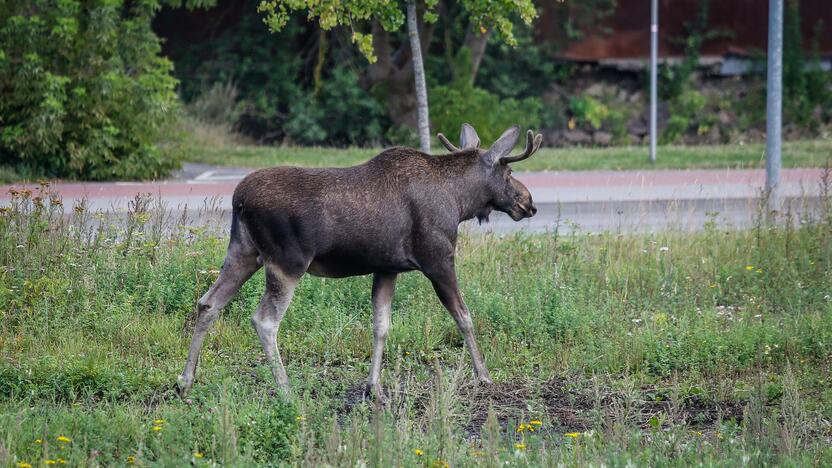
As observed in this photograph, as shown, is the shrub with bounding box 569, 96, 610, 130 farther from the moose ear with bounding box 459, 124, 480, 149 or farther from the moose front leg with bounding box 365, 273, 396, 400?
the moose front leg with bounding box 365, 273, 396, 400

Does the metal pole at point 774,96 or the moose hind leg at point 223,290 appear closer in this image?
the moose hind leg at point 223,290

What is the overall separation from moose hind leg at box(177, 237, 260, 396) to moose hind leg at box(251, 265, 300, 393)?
0.78ft

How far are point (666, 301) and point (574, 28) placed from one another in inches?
807

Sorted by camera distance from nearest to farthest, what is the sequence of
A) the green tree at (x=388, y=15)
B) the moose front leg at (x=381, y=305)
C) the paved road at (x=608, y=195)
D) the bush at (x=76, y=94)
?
the moose front leg at (x=381, y=305)
the green tree at (x=388, y=15)
the paved road at (x=608, y=195)
the bush at (x=76, y=94)

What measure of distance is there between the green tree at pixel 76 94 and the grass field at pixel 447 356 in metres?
7.91

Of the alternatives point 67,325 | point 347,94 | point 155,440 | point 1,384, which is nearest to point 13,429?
point 155,440

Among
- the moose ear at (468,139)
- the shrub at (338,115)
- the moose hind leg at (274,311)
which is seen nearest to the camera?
the moose hind leg at (274,311)

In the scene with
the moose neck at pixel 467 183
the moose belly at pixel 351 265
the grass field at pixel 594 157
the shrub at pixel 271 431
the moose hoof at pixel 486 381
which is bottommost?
the grass field at pixel 594 157

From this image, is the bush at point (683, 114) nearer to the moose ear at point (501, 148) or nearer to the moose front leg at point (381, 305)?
the moose ear at point (501, 148)

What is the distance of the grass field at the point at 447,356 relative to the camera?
6.03 m

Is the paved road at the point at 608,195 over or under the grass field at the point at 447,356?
under

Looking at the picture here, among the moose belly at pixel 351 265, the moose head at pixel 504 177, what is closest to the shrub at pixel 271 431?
the moose belly at pixel 351 265

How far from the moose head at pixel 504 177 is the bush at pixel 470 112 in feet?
47.7

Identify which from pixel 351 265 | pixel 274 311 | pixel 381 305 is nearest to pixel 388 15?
pixel 381 305
